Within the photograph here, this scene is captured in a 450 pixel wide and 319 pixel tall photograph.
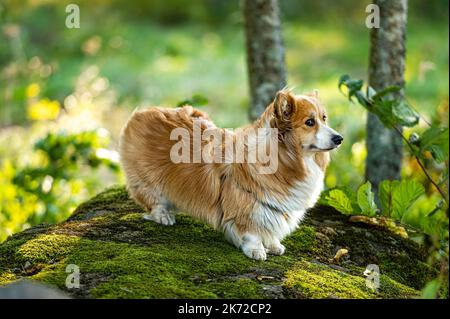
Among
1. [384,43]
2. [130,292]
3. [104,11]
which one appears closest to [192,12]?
[104,11]

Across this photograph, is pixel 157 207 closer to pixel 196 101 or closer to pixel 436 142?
pixel 196 101

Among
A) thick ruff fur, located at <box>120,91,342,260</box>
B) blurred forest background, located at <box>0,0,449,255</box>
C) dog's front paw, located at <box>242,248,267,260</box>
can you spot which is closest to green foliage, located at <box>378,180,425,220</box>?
thick ruff fur, located at <box>120,91,342,260</box>

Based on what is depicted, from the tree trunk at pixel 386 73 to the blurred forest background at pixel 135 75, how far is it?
273 millimetres

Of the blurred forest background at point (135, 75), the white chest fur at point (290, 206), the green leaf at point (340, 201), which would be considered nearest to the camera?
the white chest fur at point (290, 206)

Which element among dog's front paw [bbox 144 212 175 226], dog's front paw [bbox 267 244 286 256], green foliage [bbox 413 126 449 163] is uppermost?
green foliage [bbox 413 126 449 163]

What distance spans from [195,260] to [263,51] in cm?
300

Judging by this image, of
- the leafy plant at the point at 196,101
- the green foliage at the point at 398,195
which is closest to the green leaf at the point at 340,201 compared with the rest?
the green foliage at the point at 398,195

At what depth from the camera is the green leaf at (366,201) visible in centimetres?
474

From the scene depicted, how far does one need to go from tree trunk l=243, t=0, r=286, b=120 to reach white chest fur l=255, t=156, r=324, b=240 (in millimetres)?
2233

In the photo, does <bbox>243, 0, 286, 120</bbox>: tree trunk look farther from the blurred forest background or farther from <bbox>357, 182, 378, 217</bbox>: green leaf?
<bbox>357, 182, 378, 217</bbox>: green leaf

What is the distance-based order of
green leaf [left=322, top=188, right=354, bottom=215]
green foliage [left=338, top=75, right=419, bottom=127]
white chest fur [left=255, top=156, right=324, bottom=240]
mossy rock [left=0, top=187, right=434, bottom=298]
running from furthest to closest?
1. green leaf [left=322, top=188, right=354, bottom=215]
2. green foliage [left=338, top=75, right=419, bottom=127]
3. white chest fur [left=255, top=156, right=324, bottom=240]
4. mossy rock [left=0, top=187, right=434, bottom=298]

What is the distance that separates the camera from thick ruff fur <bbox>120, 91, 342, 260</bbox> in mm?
4207

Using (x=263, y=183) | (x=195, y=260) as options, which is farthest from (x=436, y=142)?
(x=195, y=260)

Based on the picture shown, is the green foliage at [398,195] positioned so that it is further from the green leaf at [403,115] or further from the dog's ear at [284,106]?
the dog's ear at [284,106]
